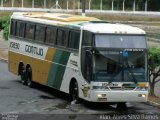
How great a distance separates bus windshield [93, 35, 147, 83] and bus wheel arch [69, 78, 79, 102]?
1370 millimetres

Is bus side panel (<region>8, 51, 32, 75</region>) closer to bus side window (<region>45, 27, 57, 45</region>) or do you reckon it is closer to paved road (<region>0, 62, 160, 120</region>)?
paved road (<region>0, 62, 160, 120</region>)

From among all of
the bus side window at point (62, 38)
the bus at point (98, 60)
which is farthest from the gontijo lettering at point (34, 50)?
the bus side window at point (62, 38)

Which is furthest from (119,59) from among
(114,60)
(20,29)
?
(20,29)

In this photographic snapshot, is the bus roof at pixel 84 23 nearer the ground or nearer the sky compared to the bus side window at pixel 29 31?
nearer the sky

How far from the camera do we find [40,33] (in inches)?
836

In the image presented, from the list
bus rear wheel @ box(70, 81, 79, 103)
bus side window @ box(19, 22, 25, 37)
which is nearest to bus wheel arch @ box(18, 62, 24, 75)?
bus side window @ box(19, 22, 25, 37)

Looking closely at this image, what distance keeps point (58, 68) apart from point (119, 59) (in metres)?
3.21

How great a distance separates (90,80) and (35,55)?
5.36 meters

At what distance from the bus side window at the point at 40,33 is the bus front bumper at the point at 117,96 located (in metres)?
4.98

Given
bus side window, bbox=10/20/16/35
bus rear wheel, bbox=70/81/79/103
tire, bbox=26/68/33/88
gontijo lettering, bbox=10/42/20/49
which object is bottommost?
tire, bbox=26/68/33/88

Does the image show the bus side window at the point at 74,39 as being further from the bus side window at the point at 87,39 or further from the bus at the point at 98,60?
the bus side window at the point at 87,39

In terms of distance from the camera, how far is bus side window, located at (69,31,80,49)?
1790 centimetres

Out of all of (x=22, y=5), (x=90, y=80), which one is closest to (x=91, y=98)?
(x=90, y=80)

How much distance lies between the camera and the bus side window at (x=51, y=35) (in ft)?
65.6
